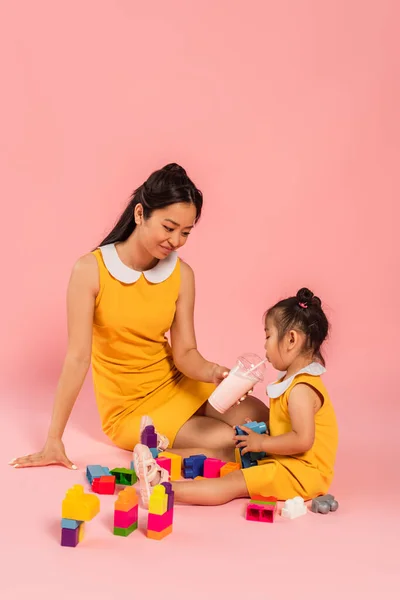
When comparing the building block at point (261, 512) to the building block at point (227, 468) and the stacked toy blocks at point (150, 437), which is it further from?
the stacked toy blocks at point (150, 437)

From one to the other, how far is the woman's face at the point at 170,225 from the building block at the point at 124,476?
63 cm

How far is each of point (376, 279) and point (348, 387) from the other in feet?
1.57

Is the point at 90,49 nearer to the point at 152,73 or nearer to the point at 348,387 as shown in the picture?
the point at 152,73

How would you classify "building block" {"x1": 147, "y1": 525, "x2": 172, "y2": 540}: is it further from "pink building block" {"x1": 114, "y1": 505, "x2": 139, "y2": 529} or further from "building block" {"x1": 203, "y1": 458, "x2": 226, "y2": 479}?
"building block" {"x1": 203, "y1": 458, "x2": 226, "y2": 479}

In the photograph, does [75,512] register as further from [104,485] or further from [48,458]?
[48,458]

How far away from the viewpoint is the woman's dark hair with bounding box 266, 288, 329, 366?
7.33 ft

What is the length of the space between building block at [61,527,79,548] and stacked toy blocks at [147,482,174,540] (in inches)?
6.6

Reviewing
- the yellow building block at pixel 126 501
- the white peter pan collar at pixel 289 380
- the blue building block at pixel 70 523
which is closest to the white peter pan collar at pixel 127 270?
the white peter pan collar at pixel 289 380

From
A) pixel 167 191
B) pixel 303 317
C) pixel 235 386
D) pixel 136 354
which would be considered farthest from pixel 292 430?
pixel 167 191

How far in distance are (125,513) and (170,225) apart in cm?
84

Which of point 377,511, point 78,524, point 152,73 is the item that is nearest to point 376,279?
point 152,73

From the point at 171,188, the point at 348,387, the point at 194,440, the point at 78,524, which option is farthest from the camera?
the point at 348,387

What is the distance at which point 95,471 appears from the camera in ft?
7.52

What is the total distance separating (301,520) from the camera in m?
2.08
